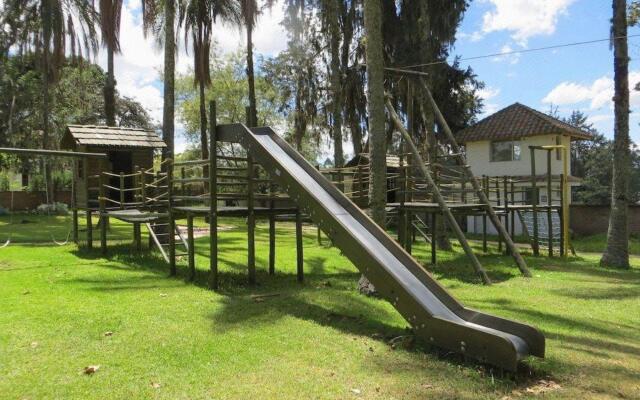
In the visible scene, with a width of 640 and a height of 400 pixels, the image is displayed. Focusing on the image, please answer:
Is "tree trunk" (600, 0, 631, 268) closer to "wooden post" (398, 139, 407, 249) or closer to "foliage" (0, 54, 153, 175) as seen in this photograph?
"wooden post" (398, 139, 407, 249)

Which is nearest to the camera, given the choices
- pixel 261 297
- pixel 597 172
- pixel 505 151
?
pixel 261 297

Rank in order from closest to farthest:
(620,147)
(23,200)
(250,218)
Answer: (250,218), (620,147), (23,200)

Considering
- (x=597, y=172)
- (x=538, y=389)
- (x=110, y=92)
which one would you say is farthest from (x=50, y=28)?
(x=597, y=172)

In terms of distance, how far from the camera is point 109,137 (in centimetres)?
1570

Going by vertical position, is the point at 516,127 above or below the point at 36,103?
below

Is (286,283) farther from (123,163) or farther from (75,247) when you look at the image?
(123,163)

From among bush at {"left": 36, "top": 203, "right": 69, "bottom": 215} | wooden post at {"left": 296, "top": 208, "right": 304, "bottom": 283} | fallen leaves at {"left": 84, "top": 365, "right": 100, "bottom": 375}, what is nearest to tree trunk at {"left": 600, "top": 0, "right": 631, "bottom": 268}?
wooden post at {"left": 296, "top": 208, "right": 304, "bottom": 283}

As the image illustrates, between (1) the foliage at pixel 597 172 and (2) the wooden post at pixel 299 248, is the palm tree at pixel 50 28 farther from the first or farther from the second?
(1) the foliage at pixel 597 172

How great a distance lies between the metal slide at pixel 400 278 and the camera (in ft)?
16.5

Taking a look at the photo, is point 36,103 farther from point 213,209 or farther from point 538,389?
point 538,389

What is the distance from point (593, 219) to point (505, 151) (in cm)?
534

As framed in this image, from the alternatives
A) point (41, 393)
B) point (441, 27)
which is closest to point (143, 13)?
point (441, 27)

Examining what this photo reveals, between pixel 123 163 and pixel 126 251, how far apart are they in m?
6.37

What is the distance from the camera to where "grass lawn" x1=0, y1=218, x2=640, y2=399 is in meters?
4.57
